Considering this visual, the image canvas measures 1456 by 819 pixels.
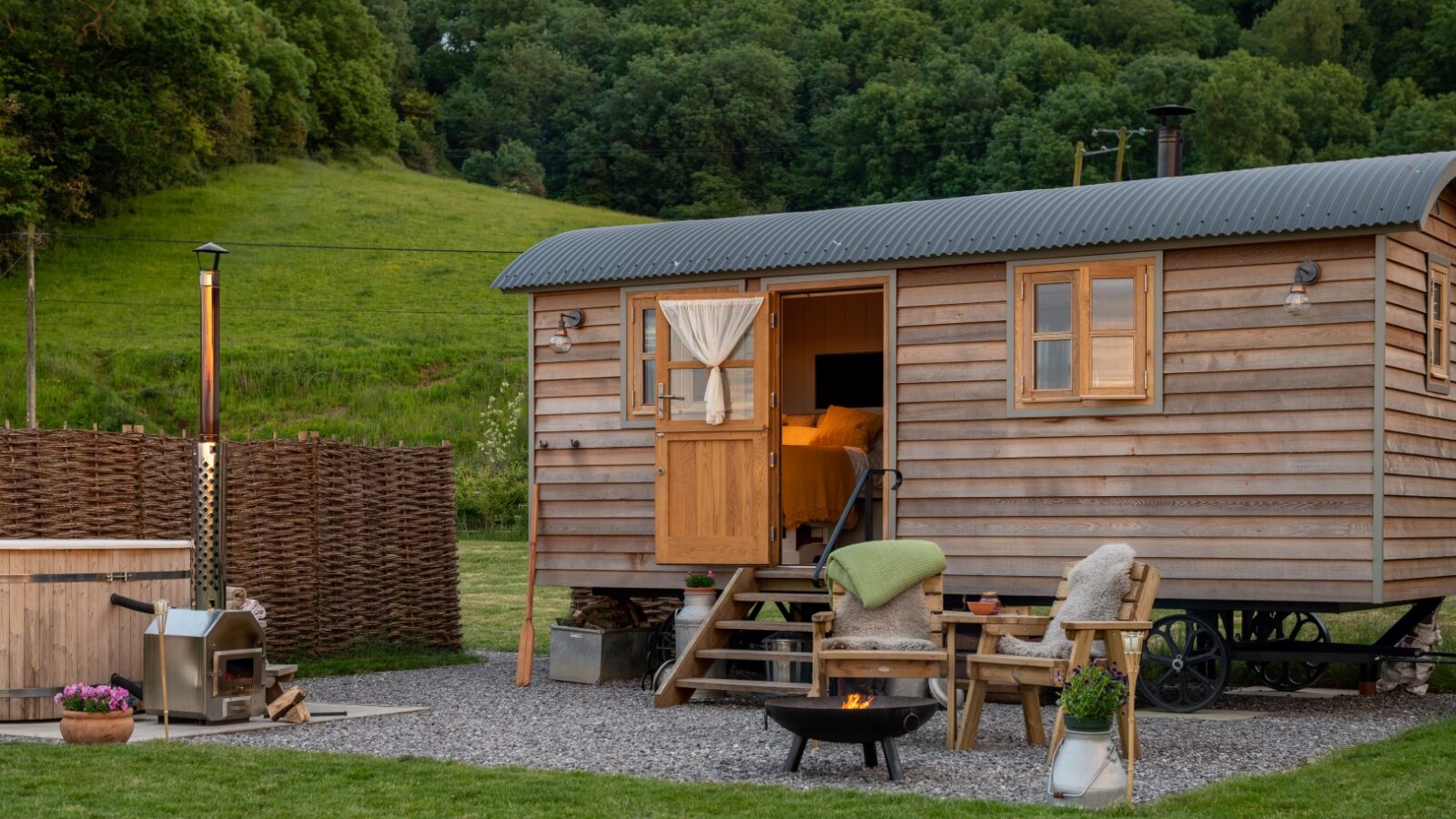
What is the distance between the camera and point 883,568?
923 centimetres

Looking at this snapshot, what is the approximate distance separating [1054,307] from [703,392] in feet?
8.03

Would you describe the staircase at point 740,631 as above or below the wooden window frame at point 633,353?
below

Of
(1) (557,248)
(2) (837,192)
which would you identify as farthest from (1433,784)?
(2) (837,192)

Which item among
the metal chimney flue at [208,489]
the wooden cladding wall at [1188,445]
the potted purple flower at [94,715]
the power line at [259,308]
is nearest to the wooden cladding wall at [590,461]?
the wooden cladding wall at [1188,445]

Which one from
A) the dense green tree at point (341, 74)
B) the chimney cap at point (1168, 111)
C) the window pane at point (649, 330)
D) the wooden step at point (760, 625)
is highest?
the dense green tree at point (341, 74)

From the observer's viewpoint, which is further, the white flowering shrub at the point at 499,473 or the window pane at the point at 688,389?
the white flowering shrub at the point at 499,473

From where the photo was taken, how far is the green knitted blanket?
9164mm

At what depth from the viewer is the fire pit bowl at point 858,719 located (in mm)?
7039

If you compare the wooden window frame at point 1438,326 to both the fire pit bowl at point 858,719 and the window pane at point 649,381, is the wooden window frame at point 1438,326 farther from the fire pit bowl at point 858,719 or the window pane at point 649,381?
the window pane at point 649,381

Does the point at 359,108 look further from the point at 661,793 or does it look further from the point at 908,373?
the point at 661,793

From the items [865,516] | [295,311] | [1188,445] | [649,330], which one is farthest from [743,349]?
[295,311]

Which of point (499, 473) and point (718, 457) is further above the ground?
point (718, 457)

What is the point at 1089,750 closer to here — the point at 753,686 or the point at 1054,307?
the point at 753,686

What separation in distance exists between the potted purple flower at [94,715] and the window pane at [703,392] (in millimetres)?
4339
